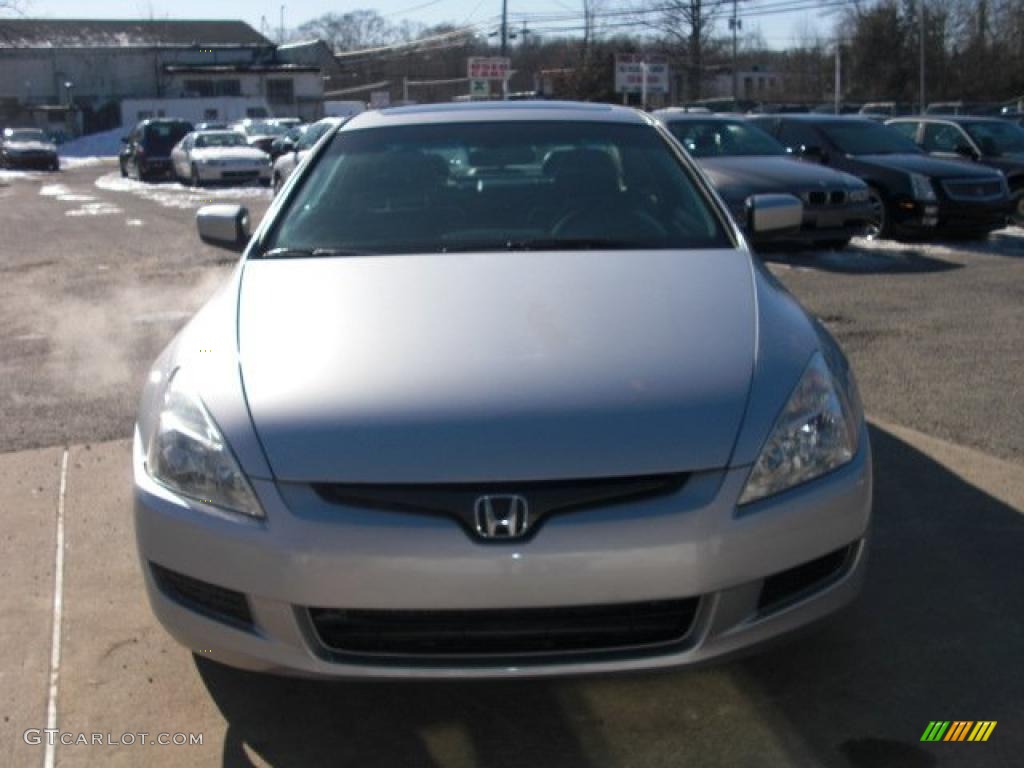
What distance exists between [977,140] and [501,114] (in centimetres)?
1307

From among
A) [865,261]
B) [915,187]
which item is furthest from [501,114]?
[915,187]

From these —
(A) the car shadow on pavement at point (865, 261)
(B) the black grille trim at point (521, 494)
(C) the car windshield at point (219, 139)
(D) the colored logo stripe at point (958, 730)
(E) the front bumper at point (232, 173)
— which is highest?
(C) the car windshield at point (219, 139)

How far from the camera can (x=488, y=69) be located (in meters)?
28.9

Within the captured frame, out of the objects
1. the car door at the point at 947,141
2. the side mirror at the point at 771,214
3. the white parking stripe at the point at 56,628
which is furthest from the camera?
the car door at the point at 947,141

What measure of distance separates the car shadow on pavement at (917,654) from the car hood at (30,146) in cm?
4431

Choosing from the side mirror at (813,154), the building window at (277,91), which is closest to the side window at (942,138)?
the side mirror at (813,154)

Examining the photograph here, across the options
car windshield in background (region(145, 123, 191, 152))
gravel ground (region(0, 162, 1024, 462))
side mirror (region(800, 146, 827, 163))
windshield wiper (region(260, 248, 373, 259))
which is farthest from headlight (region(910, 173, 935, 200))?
car windshield in background (region(145, 123, 191, 152))

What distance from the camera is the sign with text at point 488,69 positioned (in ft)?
93.6

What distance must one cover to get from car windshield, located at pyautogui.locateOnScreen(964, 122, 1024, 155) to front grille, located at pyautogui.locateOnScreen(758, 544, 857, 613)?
1465 cm

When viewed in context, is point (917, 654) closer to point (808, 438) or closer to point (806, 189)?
point (808, 438)

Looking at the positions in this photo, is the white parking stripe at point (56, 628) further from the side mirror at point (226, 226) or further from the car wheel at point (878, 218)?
the car wheel at point (878, 218)

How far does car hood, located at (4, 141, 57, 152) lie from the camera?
44312 millimetres

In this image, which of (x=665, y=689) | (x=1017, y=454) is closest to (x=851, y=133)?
(x=1017, y=454)

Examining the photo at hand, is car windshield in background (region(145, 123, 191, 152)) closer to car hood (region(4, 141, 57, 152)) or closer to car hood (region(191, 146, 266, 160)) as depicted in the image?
car hood (region(191, 146, 266, 160))
